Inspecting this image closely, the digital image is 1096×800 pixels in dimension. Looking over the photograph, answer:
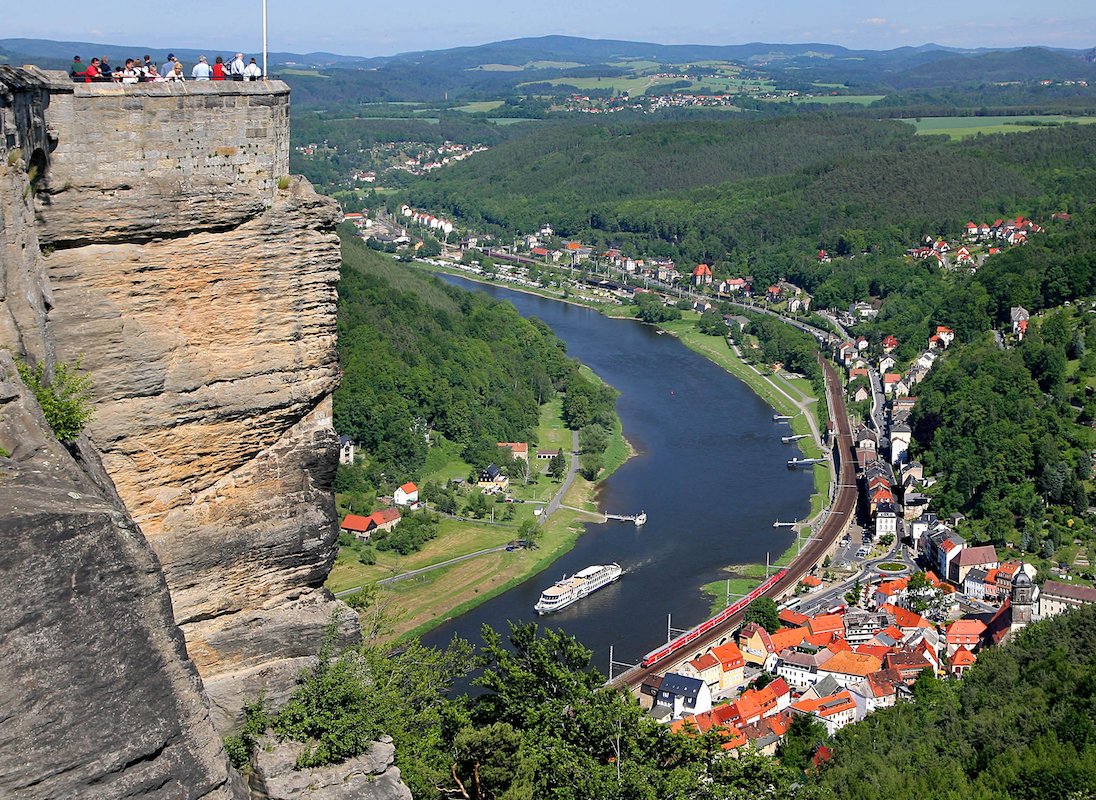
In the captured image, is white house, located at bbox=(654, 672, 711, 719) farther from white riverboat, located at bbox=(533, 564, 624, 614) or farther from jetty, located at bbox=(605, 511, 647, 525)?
jetty, located at bbox=(605, 511, 647, 525)

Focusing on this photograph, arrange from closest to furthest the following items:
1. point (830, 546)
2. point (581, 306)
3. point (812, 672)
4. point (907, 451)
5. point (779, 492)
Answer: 1. point (812, 672)
2. point (830, 546)
3. point (779, 492)
4. point (907, 451)
5. point (581, 306)

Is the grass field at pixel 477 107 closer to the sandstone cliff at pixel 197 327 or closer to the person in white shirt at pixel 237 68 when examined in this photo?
the person in white shirt at pixel 237 68

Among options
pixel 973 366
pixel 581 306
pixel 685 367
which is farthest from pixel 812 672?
pixel 581 306

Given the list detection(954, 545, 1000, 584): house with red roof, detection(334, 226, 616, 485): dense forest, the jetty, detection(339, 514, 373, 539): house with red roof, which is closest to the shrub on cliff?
detection(339, 514, 373, 539): house with red roof

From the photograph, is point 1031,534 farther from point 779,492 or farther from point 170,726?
point 170,726

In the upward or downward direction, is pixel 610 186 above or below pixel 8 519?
below

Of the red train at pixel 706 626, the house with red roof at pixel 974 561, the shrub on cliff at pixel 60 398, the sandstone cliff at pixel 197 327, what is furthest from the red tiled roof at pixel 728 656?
the shrub on cliff at pixel 60 398

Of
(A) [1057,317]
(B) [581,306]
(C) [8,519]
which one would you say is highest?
(C) [8,519]

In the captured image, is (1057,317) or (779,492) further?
(1057,317)
